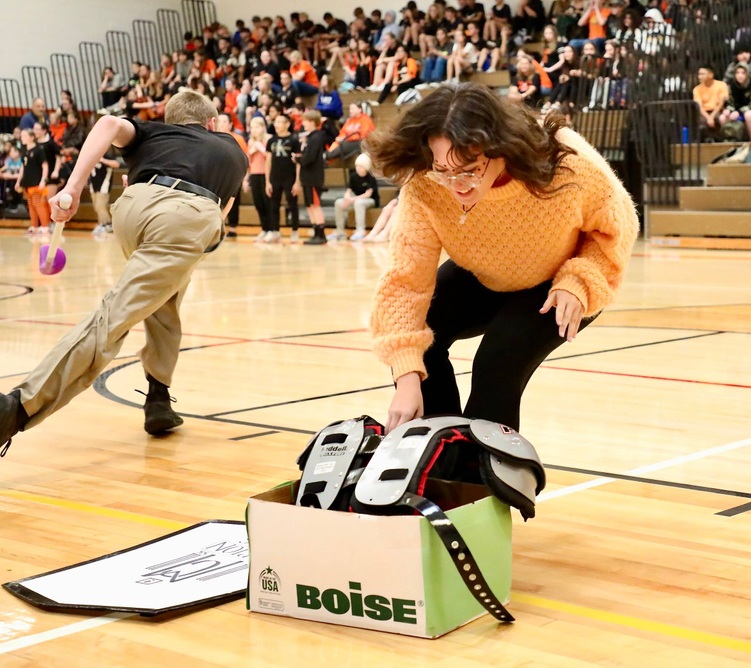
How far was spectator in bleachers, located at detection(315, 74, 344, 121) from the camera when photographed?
18.2 meters

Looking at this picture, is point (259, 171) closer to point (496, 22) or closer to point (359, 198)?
point (359, 198)

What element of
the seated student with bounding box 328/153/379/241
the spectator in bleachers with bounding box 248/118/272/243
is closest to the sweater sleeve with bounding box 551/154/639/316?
the seated student with bounding box 328/153/379/241

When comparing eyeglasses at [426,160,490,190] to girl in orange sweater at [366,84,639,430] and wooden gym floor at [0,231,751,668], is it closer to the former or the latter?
girl in orange sweater at [366,84,639,430]

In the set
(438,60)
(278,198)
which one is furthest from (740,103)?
(278,198)

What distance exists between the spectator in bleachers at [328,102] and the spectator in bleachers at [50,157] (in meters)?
4.59

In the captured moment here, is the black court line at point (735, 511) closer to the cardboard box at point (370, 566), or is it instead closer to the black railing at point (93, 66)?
the cardboard box at point (370, 566)

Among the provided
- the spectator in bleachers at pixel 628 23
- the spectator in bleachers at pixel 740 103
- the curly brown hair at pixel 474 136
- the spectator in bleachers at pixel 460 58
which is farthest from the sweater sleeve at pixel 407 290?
the spectator in bleachers at pixel 460 58

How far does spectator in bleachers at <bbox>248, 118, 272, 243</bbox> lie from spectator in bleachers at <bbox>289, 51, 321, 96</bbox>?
341 centimetres

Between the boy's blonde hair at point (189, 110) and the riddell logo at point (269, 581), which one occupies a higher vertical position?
the boy's blonde hair at point (189, 110)

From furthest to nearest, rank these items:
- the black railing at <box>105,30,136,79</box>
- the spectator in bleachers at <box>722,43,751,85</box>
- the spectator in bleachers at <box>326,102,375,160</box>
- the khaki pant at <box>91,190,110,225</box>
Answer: the black railing at <box>105,30,136,79</box> → the khaki pant at <box>91,190,110,225</box> → the spectator in bleachers at <box>326,102,375,160</box> → the spectator in bleachers at <box>722,43,751,85</box>

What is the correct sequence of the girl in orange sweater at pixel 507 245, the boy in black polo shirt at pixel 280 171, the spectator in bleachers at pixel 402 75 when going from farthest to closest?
1. the spectator in bleachers at pixel 402 75
2. the boy in black polo shirt at pixel 280 171
3. the girl in orange sweater at pixel 507 245

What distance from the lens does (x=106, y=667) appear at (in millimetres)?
2131

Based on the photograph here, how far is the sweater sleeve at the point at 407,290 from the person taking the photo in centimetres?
271

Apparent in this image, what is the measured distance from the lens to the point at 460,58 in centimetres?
1756
